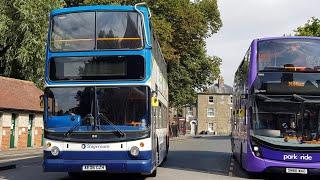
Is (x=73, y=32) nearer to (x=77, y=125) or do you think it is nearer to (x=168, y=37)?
(x=77, y=125)

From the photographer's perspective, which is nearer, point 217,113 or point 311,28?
point 311,28

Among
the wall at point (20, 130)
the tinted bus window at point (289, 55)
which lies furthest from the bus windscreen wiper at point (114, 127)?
the wall at point (20, 130)

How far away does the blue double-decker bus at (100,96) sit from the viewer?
42.4ft

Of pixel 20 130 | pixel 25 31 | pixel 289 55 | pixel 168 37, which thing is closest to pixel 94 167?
pixel 289 55

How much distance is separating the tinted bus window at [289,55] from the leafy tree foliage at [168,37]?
1160 inches

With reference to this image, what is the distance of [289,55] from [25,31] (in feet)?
105

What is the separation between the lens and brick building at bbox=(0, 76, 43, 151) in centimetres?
3706

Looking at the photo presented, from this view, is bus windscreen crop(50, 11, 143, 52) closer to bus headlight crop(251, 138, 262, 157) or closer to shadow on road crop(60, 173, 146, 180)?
shadow on road crop(60, 173, 146, 180)

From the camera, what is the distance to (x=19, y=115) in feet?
129

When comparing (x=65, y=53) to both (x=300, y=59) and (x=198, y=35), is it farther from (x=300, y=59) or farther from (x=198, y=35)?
(x=198, y=35)

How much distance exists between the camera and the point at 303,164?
14531 millimetres

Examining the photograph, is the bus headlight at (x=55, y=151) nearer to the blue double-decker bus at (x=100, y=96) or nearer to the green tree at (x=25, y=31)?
the blue double-decker bus at (x=100, y=96)

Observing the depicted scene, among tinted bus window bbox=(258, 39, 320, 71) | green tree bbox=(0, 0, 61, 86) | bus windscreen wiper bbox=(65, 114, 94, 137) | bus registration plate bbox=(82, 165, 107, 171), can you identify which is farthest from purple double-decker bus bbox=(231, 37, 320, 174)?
green tree bbox=(0, 0, 61, 86)

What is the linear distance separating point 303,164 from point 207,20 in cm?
4366
